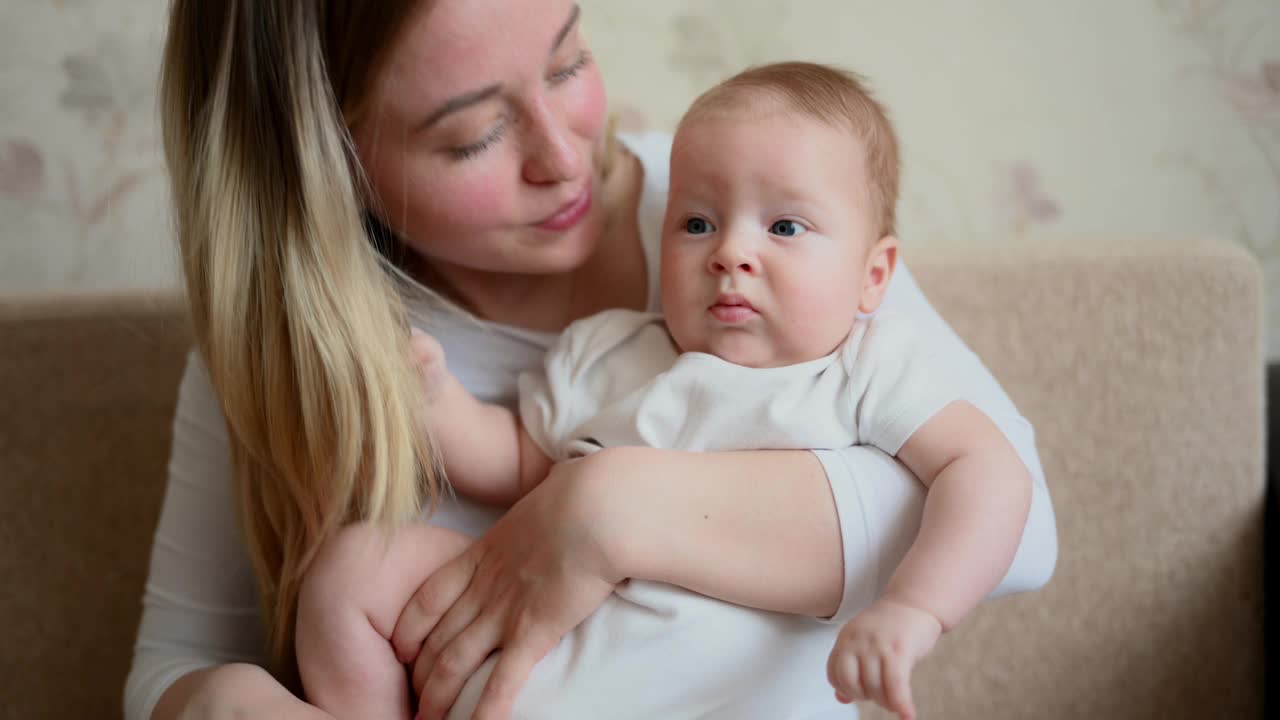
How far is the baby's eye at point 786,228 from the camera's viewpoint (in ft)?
3.12

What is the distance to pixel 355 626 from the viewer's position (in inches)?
36.2

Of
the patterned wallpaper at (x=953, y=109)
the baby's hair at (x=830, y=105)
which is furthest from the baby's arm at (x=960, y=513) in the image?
the patterned wallpaper at (x=953, y=109)

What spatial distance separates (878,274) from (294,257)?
1.89 ft

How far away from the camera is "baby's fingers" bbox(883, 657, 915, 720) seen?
0.75m

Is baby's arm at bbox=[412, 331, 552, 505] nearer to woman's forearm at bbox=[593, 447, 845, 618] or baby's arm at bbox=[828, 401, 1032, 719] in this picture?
woman's forearm at bbox=[593, 447, 845, 618]

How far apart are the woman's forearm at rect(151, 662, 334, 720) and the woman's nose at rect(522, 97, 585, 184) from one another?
1.76ft

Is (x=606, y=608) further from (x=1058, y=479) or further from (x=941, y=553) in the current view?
(x=1058, y=479)

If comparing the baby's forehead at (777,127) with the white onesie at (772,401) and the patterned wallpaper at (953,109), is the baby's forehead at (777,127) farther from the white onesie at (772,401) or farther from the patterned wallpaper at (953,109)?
the patterned wallpaper at (953,109)

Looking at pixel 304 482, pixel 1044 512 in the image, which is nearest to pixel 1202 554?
pixel 1044 512

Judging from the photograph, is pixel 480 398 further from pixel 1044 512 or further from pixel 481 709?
pixel 1044 512

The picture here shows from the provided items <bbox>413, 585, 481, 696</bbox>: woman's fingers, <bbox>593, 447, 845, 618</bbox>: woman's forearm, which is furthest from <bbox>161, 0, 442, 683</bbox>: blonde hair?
<bbox>593, 447, 845, 618</bbox>: woman's forearm

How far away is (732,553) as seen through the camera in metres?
0.89

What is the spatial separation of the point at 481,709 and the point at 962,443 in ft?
1.56

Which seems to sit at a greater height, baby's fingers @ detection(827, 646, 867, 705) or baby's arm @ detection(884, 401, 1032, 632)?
baby's arm @ detection(884, 401, 1032, 632)
